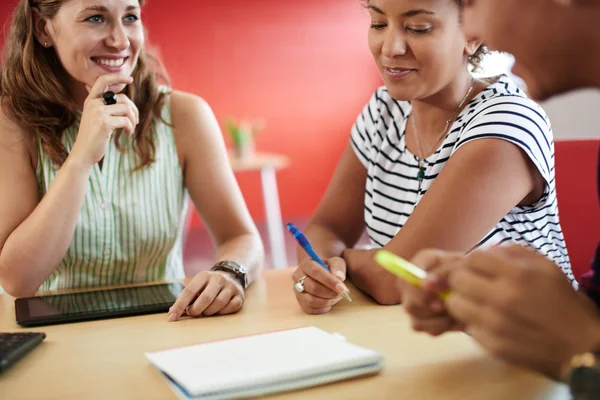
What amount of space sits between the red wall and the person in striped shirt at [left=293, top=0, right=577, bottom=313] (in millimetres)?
4716

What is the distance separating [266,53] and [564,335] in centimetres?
605

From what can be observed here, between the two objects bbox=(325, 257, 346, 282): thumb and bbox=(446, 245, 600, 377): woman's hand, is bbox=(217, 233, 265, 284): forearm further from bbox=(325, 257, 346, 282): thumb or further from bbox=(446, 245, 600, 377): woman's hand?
bbox=(446, 245, 600, 377): woman's hand

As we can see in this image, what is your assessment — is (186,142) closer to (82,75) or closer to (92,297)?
(82,75)

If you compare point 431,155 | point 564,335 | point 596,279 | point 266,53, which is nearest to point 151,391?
point 564,335

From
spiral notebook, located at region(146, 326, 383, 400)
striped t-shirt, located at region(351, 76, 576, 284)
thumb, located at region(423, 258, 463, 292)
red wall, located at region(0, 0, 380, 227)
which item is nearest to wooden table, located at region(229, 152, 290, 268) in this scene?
red wall, located at region(0, 0, 380, 227)

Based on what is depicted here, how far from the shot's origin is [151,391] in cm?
85

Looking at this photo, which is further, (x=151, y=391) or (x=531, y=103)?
(x=531, y=103)

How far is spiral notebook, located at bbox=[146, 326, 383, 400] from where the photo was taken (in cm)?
80

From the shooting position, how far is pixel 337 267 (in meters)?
1.32

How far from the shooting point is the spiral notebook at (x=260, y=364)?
798mm

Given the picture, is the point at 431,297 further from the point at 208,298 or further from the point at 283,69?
the point at 283,69

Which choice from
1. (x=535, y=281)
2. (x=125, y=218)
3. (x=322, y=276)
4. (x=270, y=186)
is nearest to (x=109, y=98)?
(x=125, y=218)

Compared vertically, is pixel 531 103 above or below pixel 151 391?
above

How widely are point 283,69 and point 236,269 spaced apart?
5370 mm
